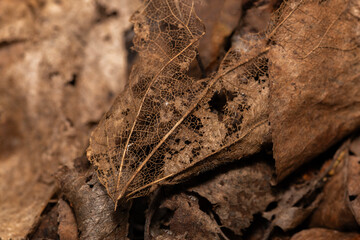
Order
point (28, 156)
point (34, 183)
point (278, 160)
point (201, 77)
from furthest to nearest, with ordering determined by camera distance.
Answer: point (28, 156) → point (34, 183) → point (201, 77) → point (278, 160)

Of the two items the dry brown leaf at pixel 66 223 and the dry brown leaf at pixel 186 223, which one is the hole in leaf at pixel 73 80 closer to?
the dry brown leaf at pixel 66 223

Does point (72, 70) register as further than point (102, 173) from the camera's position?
Yes

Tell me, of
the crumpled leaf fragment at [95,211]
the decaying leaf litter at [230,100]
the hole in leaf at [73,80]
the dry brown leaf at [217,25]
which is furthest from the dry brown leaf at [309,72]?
the hole in leaf at [73,80]

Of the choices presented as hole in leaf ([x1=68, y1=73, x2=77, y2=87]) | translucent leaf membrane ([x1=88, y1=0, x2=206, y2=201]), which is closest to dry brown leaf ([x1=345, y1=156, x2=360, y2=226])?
translucent leaf membrane ([x1=88, y1=0, x2=206, y2=201])

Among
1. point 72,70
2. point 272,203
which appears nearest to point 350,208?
point 272,203

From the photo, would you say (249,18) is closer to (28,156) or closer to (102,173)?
(102,173)

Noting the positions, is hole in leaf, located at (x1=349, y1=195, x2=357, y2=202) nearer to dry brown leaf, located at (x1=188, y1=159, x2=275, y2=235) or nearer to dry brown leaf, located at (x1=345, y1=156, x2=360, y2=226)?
dry brown leaf, located at (x1=345, y1=156, x2=360, y2=226)

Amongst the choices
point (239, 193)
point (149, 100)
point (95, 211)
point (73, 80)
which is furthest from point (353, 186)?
point (73, 80)
